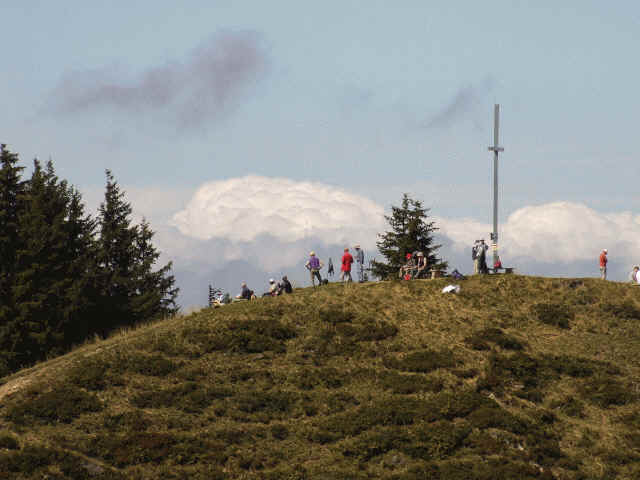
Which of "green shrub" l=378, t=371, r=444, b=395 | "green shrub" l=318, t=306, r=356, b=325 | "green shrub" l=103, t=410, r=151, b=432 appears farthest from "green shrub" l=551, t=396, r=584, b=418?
"green shrub" l=103, t=410, r=151, b=432

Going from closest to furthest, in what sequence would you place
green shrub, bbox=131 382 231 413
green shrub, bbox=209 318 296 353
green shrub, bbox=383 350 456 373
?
green shrub, bbox=131 382 231 413, green shrub, bbox=383 350 456 373, green shrub, bbox=209 318 296 353

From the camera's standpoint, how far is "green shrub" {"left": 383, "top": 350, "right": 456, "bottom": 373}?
37281mm

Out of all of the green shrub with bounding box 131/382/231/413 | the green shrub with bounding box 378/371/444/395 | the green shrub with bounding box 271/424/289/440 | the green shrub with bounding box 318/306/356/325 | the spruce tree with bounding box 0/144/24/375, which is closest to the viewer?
the green shrub with bounding box 271/424/289/440

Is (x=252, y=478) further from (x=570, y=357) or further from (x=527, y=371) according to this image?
(x=570, y=357)

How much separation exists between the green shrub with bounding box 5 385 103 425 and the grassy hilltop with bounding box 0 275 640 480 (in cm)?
8

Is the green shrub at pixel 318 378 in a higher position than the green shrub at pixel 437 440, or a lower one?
higher

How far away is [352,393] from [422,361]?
4.56 m

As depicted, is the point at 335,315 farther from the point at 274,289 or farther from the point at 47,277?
the point at 47,277

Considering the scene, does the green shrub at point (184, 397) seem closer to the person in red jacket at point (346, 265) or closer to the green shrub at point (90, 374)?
the green shrub at point (90, 374)

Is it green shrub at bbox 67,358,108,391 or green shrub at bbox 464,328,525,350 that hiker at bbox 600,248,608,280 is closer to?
green shrub at bbox 464,328,525,350

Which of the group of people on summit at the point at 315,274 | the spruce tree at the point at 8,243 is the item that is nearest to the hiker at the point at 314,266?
the group of people on summit at the point at 315,274

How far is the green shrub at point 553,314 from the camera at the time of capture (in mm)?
43438

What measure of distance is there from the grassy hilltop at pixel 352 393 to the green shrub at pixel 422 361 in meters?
0.11

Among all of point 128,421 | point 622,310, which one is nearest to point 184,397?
point 128,421
